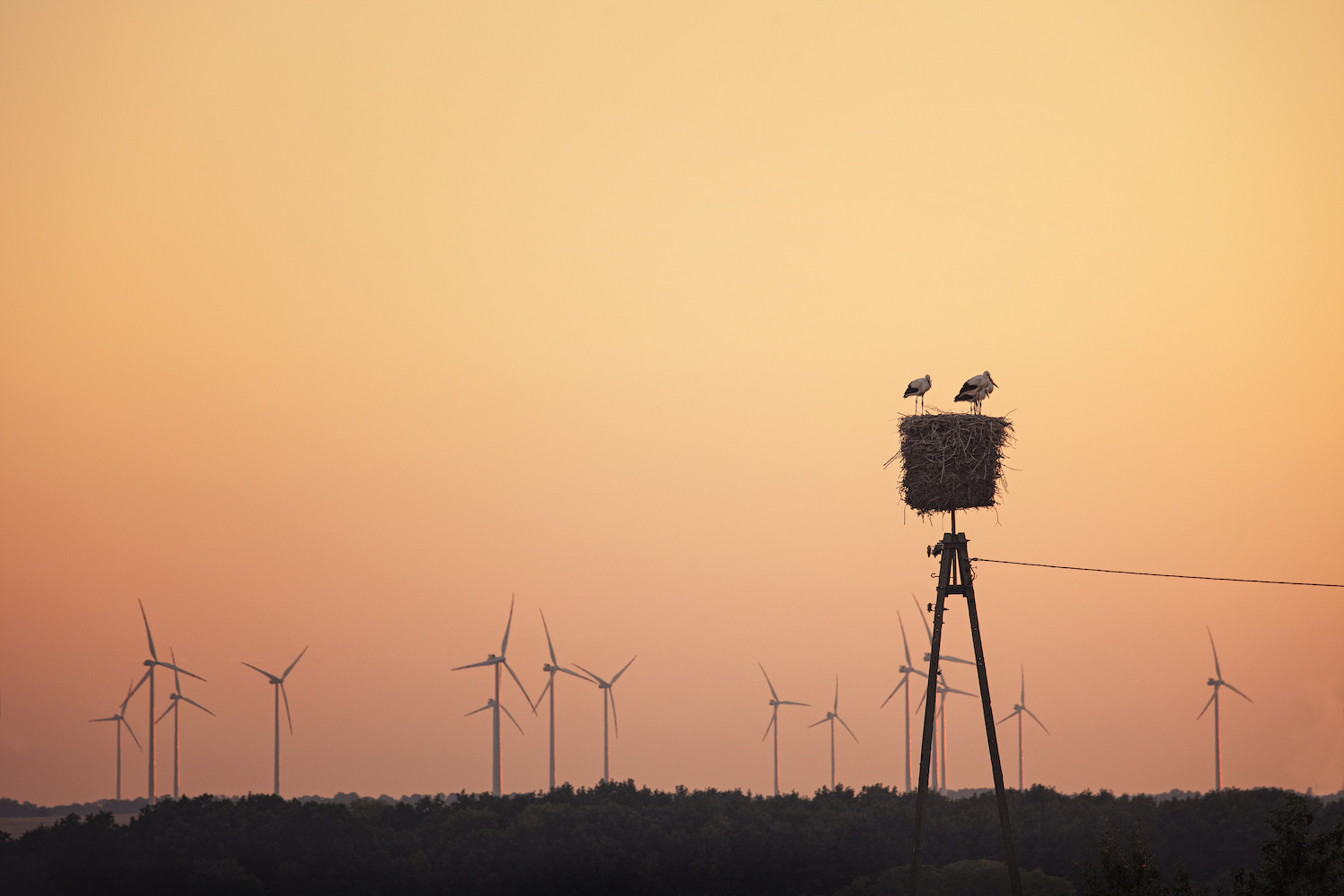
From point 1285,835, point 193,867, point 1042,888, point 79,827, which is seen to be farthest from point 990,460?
point 79,827

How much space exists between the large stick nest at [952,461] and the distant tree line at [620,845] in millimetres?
Result: 35033

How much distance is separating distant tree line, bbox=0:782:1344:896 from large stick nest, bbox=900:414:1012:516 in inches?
1379

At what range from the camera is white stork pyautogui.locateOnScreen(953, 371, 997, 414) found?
29.4 metres

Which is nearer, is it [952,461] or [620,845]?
[952,461]

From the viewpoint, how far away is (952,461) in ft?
87.6

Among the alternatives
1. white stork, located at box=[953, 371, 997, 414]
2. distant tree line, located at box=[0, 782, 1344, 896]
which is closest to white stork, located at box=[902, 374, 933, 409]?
white stork, located at box=[953, 371, 997, 414]

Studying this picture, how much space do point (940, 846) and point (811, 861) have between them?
5998 mm

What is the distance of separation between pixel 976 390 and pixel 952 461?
11.0 feet

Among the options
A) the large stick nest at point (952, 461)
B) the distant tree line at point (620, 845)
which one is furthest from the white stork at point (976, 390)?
the distant tree line at point (620, 845)

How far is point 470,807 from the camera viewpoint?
79812 millimetres

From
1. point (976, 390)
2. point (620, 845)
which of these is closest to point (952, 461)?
point (976, 390)

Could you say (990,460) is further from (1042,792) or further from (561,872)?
(1042,792)

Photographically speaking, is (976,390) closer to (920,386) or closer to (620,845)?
(920,386)

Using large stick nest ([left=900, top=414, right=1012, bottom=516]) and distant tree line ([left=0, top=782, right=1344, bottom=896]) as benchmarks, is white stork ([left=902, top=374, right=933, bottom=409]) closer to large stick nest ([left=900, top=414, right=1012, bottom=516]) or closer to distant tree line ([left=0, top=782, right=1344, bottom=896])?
large stick nest ([left=900, top=414, right=1012, bottom=516])
